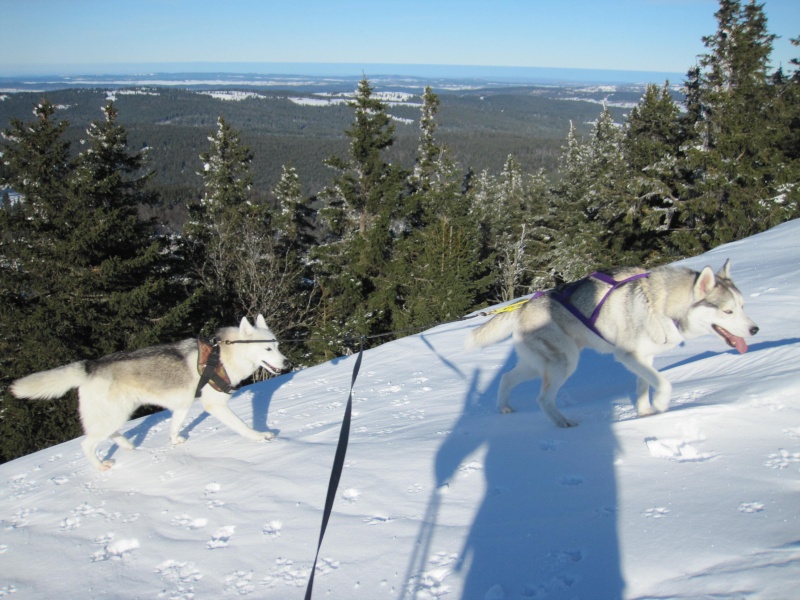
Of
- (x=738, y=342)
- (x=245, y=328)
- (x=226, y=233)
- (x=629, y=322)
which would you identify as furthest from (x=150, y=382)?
(x=226, y=233)

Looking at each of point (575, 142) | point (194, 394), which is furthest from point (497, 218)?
point (194, 394)

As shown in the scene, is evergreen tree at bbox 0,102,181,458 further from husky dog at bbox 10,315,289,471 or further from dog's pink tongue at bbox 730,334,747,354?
dog's pink tongue at bbox 730,334,747,354

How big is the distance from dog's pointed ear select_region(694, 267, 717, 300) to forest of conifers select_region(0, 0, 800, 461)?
30.9ft

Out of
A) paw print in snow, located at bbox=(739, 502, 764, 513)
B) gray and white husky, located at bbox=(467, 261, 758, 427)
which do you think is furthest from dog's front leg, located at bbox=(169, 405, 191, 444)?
paw print in snow, located at bbox=(739, 502, 764, 513)

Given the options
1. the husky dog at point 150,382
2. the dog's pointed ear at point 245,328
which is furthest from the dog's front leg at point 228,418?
the dog's pointed ear at point 245,328

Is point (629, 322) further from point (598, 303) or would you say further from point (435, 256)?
point (435, 256)

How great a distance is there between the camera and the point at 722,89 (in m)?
24.2

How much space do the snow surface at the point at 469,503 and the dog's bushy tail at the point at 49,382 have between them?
1.11m

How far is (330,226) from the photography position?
94.9ft

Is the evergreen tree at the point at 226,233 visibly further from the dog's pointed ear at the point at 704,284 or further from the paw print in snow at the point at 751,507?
the paw print in snow at the point at 751,507

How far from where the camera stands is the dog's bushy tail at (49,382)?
214 inches

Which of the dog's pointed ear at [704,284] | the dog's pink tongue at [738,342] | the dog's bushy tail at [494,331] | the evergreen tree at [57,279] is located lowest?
the evergreen tree at [57,279]

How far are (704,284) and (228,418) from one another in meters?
5.37

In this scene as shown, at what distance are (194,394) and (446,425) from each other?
3.30m
